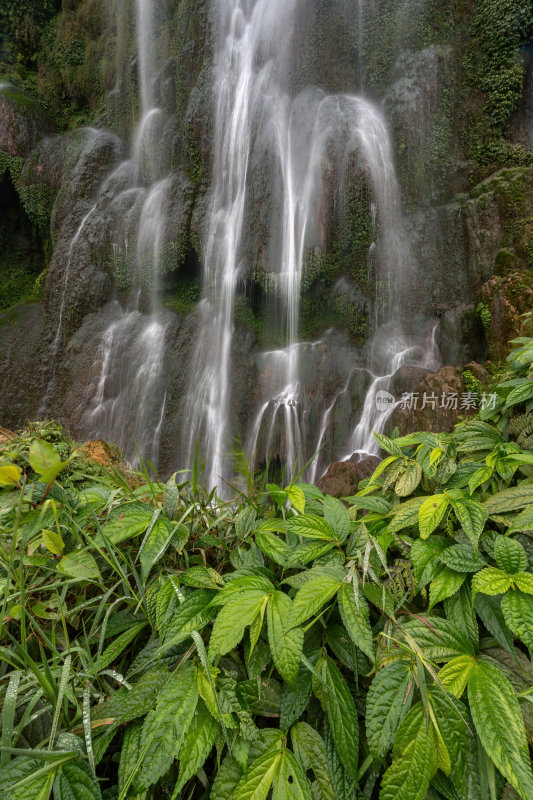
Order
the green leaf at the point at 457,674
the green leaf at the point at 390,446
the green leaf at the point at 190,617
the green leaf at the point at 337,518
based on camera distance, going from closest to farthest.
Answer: the green leaf at the point at 457,674
the green leaf at the point at 190,617
the green leaf at the point at 337,518
the green leaf at the point at 390,446

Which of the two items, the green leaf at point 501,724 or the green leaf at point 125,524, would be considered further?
the green leaf at point 125,524

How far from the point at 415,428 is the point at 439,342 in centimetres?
393

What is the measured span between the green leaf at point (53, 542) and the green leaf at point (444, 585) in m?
0.96

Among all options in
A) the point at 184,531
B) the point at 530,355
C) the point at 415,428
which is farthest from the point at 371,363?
the point at 184,531

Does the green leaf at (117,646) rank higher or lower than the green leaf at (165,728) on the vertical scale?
higher

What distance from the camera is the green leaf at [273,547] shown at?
1.09 meters

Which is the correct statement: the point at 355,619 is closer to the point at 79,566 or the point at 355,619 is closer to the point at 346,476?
the point at 79,566

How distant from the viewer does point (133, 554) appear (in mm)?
1231

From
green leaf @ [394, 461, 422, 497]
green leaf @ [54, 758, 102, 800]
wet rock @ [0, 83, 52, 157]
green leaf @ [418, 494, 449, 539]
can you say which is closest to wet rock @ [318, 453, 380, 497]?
green leaf @ [394, 461, 422, 497]

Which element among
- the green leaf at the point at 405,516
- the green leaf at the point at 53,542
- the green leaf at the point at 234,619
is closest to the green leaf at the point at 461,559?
the green leaf at the point at 405,516

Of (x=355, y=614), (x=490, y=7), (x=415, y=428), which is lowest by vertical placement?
(x=415, y=428)

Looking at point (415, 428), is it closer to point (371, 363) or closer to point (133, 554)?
point (371, 363)

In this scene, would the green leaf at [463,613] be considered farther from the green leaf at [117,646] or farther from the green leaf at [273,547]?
the green leaf at [117,646]

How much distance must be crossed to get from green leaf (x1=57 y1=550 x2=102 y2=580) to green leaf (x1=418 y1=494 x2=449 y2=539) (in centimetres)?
87
